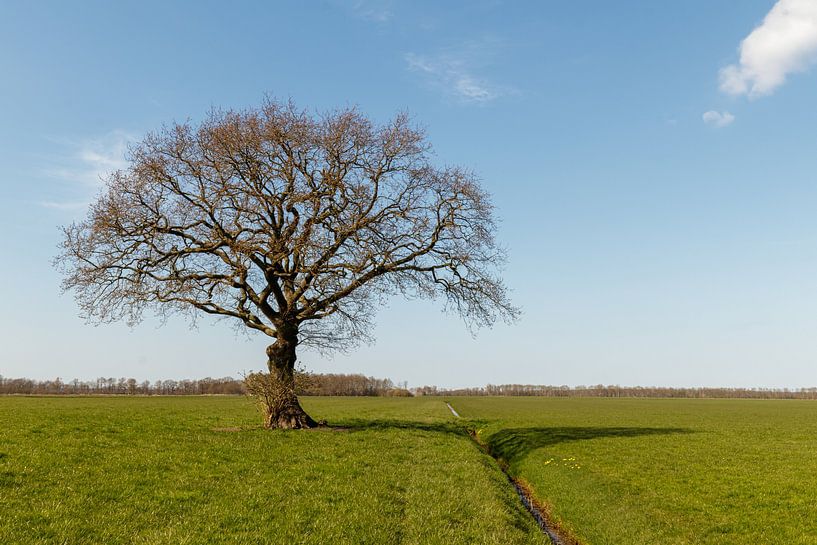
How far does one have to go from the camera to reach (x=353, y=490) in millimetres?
15680

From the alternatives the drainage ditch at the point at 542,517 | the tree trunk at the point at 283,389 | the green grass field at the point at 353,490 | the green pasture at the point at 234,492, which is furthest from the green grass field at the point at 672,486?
the tree trunk at the point at 283,389

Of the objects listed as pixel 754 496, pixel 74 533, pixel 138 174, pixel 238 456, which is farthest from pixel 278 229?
pixel 754 496

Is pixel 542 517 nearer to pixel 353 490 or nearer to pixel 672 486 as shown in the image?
pixel 672 486

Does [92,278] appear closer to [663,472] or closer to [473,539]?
[473,539]

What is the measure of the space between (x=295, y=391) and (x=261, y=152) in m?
12.7

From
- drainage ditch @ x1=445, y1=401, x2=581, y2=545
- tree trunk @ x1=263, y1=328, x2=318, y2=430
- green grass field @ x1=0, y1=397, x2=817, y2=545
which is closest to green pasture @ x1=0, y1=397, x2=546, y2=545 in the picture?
green grass field @ x1=0, y1=397, x2=817, y2=545

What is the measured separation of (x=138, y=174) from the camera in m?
29.3

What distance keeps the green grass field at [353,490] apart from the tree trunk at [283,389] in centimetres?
121

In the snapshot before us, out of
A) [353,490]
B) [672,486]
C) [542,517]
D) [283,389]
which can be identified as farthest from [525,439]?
[353,490]

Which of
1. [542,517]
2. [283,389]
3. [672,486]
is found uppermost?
[283,389]

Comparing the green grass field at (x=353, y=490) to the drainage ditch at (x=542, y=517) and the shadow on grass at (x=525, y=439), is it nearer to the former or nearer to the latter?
the drainage ditch at (x=542, y=517)

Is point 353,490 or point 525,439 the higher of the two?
point 525,439

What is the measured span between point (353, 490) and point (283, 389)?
14.2m

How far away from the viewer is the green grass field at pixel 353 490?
11906mm
